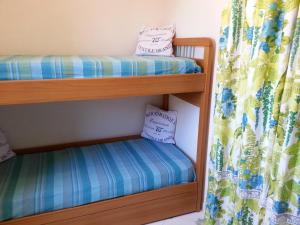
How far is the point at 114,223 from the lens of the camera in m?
1.52

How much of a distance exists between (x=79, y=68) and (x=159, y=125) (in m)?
1.03

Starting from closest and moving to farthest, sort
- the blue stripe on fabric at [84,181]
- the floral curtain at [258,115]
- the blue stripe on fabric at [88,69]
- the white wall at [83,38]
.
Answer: the floral curtain at [258,115] < the blue stripe on fabric at [88,69] < the blue stripe on fabric at [84,181] < the white wall at [83,38]

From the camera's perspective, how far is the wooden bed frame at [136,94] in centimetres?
121

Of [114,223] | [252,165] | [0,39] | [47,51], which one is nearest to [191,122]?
[252,165]

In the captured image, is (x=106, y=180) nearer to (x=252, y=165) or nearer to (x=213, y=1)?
(x=252, y=165)

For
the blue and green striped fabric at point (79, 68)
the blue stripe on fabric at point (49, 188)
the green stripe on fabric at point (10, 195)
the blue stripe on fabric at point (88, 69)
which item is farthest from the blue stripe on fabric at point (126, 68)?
the green stripe on fabric at point (10, 195)

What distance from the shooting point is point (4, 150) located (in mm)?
1780

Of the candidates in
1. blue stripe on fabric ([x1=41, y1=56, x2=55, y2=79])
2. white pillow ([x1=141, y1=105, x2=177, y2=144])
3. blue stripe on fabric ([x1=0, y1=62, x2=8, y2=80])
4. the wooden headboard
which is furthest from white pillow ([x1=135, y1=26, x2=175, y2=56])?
blue stripe on fabric ([x1=0, y1=62, x2=8, y2=80])

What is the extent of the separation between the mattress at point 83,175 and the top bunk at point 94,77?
1.75 ft

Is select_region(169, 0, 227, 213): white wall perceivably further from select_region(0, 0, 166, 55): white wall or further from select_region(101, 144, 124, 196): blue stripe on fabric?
select_region(101, 144, 124, 196): blue stripe on fabric

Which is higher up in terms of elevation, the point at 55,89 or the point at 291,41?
the point at 291,41

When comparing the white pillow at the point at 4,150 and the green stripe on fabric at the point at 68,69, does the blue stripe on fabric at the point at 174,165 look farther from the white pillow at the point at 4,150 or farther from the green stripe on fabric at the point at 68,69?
the white pillow at the point at 4,150

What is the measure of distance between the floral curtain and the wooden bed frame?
0.29 m

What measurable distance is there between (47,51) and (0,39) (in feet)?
1.03
